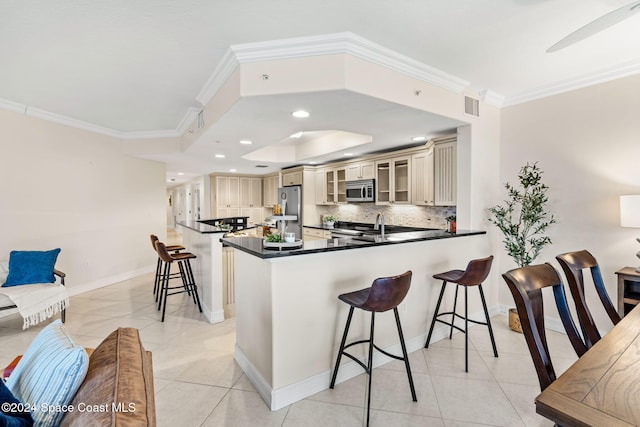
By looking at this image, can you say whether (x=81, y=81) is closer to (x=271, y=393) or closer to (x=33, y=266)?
(x=33, y=266)

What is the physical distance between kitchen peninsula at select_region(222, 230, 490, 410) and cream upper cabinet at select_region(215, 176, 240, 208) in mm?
5924

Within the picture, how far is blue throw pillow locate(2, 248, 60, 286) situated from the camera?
337 cm


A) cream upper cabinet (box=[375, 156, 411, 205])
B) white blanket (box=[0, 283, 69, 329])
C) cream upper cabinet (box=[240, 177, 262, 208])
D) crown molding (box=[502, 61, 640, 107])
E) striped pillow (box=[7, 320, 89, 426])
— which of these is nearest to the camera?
striped pillow (box=[7, 320, 89, 426])

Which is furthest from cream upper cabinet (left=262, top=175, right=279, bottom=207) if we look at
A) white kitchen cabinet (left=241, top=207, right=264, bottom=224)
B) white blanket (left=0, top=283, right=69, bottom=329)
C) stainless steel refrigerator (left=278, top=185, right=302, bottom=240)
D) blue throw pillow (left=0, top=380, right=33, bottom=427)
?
blue throw pillow (left=0, top=380, right=33, bottom=427)

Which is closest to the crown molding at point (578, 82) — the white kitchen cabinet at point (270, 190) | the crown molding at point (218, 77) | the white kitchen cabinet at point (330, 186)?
the white kitchen cabinet at point (330, 186)

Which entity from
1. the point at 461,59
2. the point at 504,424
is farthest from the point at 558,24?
the point at 504,424

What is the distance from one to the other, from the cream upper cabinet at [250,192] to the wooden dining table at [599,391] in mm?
8125

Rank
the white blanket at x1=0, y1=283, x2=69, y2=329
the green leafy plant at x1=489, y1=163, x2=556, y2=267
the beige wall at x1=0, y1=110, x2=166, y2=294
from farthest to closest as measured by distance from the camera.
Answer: the beige wall at x1=0, y1=110, x2=166, y2=294
the green leafy plant at x1=489, y1=163, x2=556, y2=267
the white blanket at x1=0, y1=283, x2=69, y2=329

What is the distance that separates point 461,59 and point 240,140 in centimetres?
273

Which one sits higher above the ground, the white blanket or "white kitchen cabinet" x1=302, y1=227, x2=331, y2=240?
"white kitchen cabinet" x1=302, y1=227, x2=331, y2=240

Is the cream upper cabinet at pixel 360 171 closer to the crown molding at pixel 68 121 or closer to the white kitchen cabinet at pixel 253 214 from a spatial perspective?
the white kitchen cabinet at pixel 253 214

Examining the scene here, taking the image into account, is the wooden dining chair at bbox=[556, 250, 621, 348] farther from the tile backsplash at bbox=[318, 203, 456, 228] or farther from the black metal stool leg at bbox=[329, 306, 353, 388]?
the tile backsplash at bbox=[318, 203, 456, 228]

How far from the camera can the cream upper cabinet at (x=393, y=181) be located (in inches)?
184

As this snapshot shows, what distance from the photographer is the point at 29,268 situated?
3422 mm
